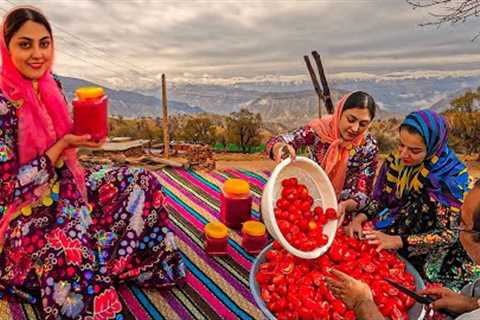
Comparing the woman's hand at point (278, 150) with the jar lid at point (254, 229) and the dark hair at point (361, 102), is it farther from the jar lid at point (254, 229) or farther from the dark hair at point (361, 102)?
the jar lid at point (254, 229)

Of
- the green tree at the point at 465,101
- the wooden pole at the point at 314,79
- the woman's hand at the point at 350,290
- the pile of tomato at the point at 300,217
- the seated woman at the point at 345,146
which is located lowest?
the woman's hand at the point at 350,290

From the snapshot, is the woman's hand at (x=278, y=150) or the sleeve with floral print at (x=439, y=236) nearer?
the sleeve with floral print at (x=439, y=236)

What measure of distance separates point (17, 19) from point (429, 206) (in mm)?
1813

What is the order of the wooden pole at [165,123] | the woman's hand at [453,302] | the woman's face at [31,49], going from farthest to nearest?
the wooden pole at [165,123] < the woman's face at [31,49] < the woman's hand at [453,302]

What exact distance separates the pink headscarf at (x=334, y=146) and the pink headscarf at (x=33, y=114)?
128 centimetres

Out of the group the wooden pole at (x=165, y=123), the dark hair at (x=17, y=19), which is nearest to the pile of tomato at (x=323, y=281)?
the dark hair at (x=17, y=19)

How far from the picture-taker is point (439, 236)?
1830mm

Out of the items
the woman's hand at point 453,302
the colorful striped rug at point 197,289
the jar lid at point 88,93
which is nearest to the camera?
the woman's hand at point 453,302

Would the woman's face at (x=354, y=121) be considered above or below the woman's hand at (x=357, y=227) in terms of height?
above

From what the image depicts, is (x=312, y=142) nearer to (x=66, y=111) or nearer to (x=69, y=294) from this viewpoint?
(x=66, y=111)

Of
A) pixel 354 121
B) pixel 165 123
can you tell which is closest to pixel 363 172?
pixel 354 121

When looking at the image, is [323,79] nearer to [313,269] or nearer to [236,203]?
[236,203]

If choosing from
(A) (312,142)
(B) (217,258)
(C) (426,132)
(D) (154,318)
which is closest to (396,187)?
(C) (426,132)

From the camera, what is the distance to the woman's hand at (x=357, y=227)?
199 centimetres
